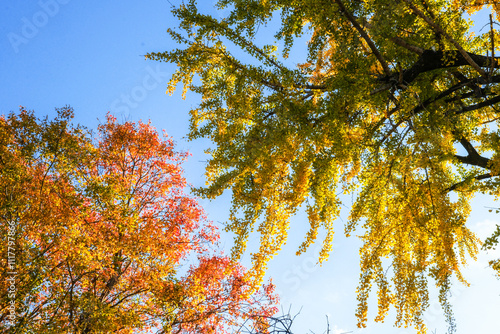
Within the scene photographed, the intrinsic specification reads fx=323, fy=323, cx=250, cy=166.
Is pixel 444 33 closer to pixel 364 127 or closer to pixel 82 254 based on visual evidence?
pixel 364 127

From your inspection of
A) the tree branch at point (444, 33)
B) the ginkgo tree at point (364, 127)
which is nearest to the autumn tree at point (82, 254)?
the ginkgo tree at point (364, 127)

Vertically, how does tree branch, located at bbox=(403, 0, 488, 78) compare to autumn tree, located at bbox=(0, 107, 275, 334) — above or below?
above

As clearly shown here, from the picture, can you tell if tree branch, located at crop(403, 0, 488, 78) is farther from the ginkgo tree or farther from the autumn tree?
the autumn tree

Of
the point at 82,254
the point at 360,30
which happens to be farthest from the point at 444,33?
the point at 82,254

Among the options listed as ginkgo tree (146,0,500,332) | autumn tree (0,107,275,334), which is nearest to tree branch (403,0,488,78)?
ginkgo tree (146,0,500,332)

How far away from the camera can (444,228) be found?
198 inches

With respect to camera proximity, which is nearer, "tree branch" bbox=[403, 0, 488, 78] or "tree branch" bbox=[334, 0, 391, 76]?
"tree branch" bbox=[403, 0, 488, 78]

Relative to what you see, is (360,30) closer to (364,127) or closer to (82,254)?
(364,127)

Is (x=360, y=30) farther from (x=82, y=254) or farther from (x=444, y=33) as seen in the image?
(x=82, y=254)

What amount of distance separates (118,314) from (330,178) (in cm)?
432

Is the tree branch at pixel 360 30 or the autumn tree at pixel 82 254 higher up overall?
the tree branch at pixel 360 30

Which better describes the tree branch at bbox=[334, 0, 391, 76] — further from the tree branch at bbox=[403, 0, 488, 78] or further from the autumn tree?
the autumn tree

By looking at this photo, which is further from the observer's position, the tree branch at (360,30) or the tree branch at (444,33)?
the tree branch at (360,30)

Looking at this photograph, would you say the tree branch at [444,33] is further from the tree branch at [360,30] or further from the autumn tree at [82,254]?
the autumn tree at [82,254]
